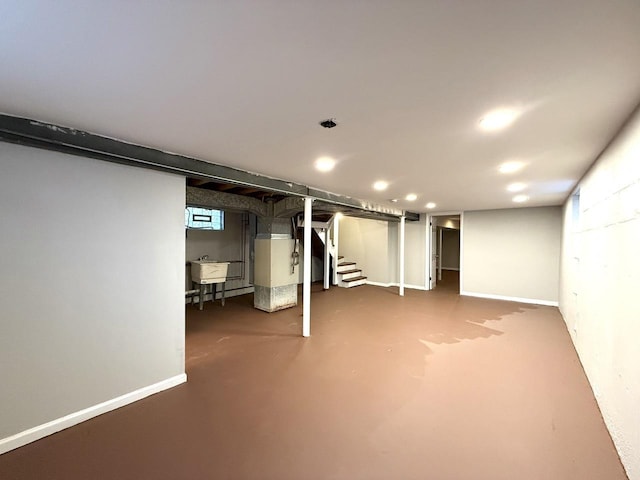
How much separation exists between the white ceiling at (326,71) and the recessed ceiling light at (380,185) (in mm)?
1346

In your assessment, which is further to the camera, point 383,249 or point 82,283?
point 383,249

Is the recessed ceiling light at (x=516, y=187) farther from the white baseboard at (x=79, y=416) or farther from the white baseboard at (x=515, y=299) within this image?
the white baseboard at (x=79, y=416)

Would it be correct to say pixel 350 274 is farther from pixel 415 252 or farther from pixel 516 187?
pixel 516 187

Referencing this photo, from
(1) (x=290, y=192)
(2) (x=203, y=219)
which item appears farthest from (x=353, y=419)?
(2) (x=203, y=219)

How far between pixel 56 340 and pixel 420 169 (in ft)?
10.7

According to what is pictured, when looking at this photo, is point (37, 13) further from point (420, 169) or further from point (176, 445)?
point (420, 169)

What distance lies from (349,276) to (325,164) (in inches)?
228

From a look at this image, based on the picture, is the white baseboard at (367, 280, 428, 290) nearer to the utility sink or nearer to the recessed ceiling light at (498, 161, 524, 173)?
the utility sink

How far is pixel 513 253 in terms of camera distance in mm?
6352

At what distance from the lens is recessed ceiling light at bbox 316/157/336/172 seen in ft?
8.38

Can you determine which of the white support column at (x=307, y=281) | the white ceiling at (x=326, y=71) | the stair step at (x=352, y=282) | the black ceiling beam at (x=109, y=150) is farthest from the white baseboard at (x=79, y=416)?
the stair step at (x=352, y=282)

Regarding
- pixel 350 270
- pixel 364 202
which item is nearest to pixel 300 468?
pixel 364 202

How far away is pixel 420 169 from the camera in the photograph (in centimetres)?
290

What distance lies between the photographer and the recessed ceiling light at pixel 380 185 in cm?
359
